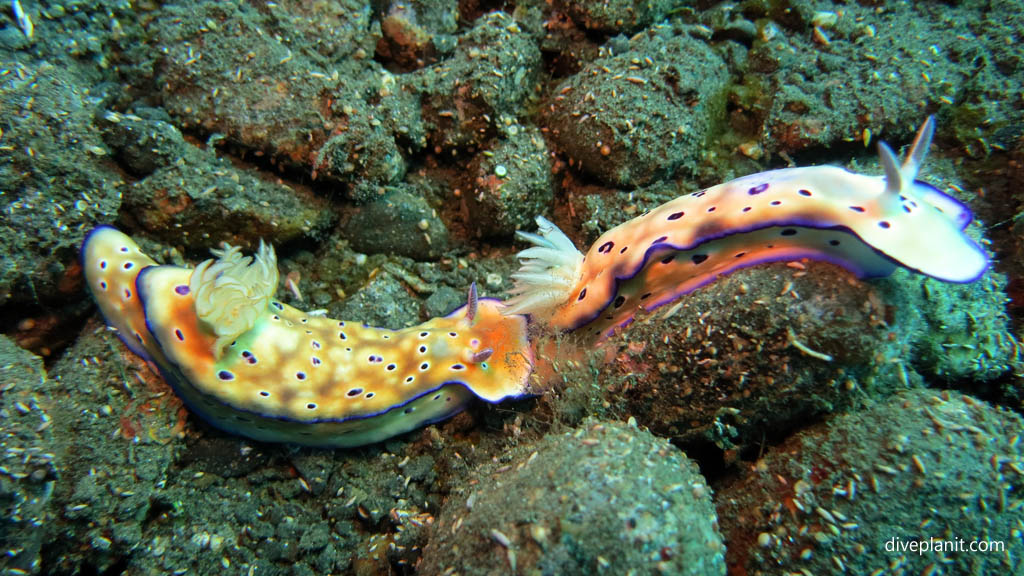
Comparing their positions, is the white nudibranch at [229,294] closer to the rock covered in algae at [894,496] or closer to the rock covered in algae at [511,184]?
the rock covered in algae at [511,184]

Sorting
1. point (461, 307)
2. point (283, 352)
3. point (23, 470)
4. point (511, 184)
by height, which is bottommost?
point (23, 470)

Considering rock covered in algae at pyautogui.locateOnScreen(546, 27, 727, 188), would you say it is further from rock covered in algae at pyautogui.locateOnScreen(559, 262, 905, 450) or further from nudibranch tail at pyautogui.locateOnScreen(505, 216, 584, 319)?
rock covered in algae at pyautogui.locateOnScreen(559, 262, 905, 450)

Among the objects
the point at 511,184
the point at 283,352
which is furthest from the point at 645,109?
the point at 283,352

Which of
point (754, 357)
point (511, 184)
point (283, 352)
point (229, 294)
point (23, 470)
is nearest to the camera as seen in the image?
point (23, 470)

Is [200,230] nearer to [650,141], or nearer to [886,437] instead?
[650,141]

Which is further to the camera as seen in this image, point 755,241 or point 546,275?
point 546,275

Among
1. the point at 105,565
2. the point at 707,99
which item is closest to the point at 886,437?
the point at 707,99

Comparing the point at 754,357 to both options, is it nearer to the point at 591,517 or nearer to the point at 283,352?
the point at 591,517
